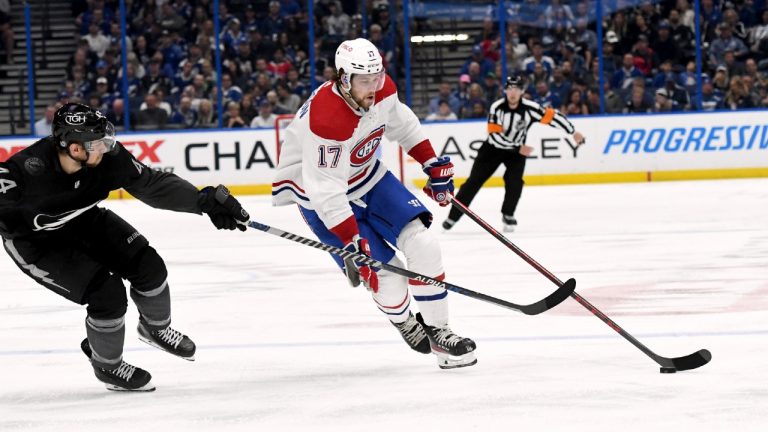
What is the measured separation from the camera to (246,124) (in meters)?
13.9

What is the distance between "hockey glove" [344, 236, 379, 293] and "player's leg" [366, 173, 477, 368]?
165mm

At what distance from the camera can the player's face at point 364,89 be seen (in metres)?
4.23

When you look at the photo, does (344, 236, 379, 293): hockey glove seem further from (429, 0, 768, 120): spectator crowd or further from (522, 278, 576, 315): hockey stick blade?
(429, 0, 768, 120): spectator crowd

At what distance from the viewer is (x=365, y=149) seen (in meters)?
4.43

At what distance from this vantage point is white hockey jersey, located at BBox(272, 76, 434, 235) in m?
4.23

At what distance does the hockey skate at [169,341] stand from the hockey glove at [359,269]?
590 millimetres

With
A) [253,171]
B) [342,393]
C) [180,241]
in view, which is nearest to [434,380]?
[342,393]

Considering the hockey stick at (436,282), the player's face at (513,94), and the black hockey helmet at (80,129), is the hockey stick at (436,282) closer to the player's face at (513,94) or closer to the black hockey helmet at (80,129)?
the black hockey helmet at (80,129)

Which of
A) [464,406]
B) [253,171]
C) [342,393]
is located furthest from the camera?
[253,171]

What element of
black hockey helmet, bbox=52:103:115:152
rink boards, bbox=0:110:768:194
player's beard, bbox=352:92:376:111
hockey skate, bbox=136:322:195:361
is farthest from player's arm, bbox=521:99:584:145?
black hockey helmet, bbox=52:103:115:152

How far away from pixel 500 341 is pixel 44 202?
183 cm

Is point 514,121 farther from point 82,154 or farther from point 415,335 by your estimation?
point 82,154

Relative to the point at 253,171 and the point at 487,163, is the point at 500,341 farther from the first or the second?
the point at 253,171

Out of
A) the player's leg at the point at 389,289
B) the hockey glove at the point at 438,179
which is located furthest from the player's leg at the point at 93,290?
the hockey glove at the point at 438,179
